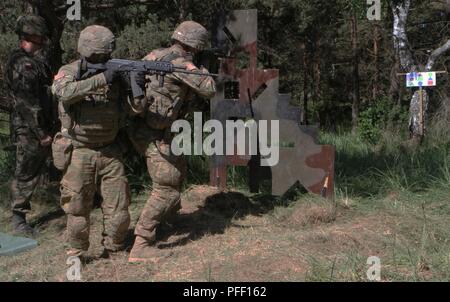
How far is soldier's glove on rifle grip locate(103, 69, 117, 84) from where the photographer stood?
3.60 metres

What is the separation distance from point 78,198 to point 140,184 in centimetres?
214

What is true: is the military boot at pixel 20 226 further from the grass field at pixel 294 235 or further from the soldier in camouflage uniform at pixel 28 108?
the grass field at pixel 294 235

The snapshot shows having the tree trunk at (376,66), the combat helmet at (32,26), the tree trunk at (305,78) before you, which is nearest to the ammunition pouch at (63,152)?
the combat helmet at (32,26)

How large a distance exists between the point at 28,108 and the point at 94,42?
1.26m

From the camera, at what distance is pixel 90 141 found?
12.4 ft

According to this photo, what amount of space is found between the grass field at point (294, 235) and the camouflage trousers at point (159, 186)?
10.7 inches

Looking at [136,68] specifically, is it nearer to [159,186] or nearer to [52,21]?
[159,186]

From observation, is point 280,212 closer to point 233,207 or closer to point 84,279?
point 233,207

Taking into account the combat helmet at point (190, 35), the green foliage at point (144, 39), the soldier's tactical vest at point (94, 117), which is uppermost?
the green foliage at point (144, 39)

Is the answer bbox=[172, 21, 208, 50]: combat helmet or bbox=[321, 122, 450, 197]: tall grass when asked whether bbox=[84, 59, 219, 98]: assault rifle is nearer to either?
bbox=[172, 21, 208, 50]: combat helmet

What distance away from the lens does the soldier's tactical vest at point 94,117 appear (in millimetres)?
3725

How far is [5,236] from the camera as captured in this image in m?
4.62

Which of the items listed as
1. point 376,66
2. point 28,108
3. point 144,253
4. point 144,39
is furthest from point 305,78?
point 144,253

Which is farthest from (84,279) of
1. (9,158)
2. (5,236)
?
(9,158)
